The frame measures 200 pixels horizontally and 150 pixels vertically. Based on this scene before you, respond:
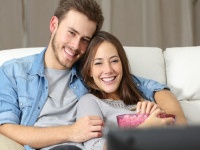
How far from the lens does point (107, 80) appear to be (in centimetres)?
139

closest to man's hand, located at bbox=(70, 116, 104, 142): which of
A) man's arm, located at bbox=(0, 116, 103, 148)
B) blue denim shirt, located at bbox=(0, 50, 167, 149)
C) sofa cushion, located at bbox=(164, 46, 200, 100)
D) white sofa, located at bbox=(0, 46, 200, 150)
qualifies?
man's arm, located at bbox=(0, 116, 103, 148)

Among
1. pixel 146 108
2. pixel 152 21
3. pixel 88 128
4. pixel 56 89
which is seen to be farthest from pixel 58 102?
pixel 152 21

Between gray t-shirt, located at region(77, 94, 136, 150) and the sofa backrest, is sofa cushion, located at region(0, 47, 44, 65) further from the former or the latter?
gray t-shirt, located at region(77, 94, 136, 150)

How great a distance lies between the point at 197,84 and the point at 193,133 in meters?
1.49

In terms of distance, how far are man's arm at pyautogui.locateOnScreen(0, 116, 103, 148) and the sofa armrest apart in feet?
0.15

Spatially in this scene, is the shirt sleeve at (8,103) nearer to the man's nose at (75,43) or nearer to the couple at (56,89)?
the couple at (56,89)

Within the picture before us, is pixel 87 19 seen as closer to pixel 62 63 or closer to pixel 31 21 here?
pixel 62 63

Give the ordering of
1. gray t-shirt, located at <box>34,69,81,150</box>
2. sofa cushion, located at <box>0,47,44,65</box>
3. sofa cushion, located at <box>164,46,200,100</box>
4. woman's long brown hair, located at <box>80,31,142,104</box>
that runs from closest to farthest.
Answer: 1. gray t-shirt, located at <box>34,69,81,150</box>
2. woman's long brown hair, located at <box>80,31,142,104</box>
3. sofa cushion, located at <box>0,47,44,65</box>
4. sofa cushion, located at <box>164,46,200,100</box>

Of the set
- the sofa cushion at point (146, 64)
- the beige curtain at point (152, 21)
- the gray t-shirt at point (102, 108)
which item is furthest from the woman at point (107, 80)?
the beige curtain at point (152, 21)

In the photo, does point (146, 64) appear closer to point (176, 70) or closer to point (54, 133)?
point (176, 70)

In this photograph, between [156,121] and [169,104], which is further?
[169,104]

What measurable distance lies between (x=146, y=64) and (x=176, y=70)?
184mm

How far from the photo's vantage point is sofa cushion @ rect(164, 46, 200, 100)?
5.79 feet

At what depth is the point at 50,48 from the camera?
1.52 metres
